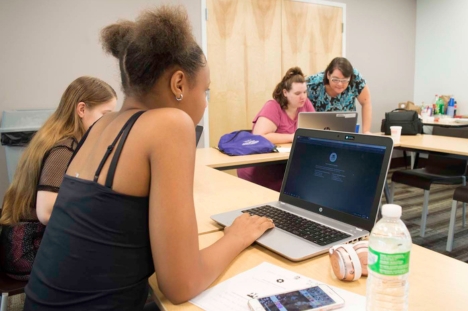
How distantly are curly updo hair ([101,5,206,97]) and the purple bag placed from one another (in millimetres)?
1592

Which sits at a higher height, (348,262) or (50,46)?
(50,46)

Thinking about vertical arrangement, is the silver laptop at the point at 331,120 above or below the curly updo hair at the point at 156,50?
below

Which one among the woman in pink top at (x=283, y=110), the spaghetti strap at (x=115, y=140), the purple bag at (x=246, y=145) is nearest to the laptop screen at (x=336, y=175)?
the spaghetti strap at (x=115, y=140)

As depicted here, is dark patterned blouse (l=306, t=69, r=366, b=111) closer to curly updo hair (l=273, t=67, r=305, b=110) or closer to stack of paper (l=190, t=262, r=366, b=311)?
curly updo hair (l=273, t=67, r=305, b=110)

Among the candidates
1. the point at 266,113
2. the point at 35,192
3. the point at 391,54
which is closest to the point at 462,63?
the point at 391,54

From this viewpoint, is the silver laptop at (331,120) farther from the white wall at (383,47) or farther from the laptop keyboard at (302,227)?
the white wall at (383,47)

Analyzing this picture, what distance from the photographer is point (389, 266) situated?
26.3 inches

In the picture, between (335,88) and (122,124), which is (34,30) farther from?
(122,124)

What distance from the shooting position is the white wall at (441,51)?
5.20 m

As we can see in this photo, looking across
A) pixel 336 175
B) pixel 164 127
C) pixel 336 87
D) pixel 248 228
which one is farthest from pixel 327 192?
pixel 336 87

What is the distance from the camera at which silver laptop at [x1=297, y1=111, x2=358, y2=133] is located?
2398 mm

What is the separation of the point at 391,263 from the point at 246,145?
6.12 feet

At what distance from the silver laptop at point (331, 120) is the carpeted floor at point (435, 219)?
123 centimetres

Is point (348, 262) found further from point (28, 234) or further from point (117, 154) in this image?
point (28, 234)
